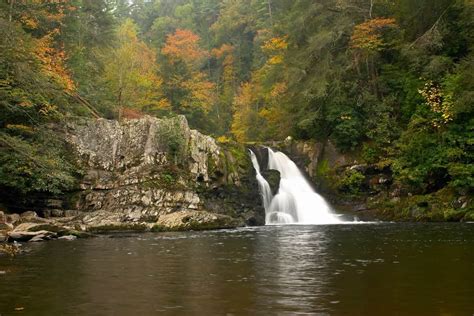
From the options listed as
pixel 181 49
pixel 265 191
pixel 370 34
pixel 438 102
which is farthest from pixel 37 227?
pixel 181 49

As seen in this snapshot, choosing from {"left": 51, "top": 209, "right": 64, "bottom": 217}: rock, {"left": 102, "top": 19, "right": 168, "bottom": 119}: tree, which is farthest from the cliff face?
{"left": 102, "top": 19, "right": 168, "bottom": 119}: tree

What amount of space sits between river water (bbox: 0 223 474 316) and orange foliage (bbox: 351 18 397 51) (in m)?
17.6

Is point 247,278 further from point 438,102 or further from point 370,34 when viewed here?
point 370,34

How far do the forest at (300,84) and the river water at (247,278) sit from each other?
9.43m

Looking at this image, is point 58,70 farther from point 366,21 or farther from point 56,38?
point 366,21

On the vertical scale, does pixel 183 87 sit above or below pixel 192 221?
above

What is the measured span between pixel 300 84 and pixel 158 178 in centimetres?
1430

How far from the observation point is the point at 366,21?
110 ft

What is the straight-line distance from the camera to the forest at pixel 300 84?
25.5 m

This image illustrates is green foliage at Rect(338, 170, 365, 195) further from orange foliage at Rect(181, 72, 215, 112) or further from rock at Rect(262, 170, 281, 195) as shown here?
orange foliage at Rect(181, 72, 215, 112)

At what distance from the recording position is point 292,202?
101 feet

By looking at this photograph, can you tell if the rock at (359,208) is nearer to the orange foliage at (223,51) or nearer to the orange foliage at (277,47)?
the orange foliage at (277,47)

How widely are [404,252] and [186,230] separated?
13017mm

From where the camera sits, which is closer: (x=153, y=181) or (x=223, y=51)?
(x=153, y=181)
